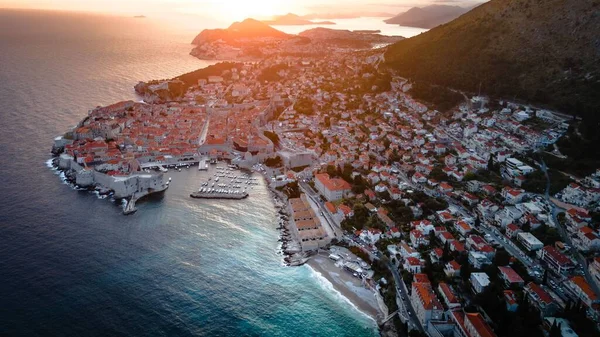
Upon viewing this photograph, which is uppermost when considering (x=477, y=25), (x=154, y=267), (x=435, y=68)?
(x=477, y=25)

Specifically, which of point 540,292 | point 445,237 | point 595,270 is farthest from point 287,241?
point 595,270

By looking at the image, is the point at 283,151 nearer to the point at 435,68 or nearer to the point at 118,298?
the point at 118,298

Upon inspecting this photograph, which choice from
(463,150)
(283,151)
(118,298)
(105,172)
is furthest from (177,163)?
(463,150)

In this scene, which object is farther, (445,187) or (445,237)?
(445,187)

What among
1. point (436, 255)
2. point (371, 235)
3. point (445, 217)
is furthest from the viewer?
point (445, 217)

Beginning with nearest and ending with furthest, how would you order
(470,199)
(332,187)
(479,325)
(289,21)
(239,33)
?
1. (479,325)
2. (470,199)
3. (332,187)
4. (239,33)
5. (289,21)

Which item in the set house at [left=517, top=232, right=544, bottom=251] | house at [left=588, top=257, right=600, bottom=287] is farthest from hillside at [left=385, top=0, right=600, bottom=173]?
house at [left=588, top=257, right=600, bottom=287]

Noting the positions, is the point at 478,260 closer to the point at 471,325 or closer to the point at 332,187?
the point at 471,325

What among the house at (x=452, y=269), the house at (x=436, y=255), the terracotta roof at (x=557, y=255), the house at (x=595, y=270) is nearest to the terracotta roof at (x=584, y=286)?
the house at (x=595, y=270)
